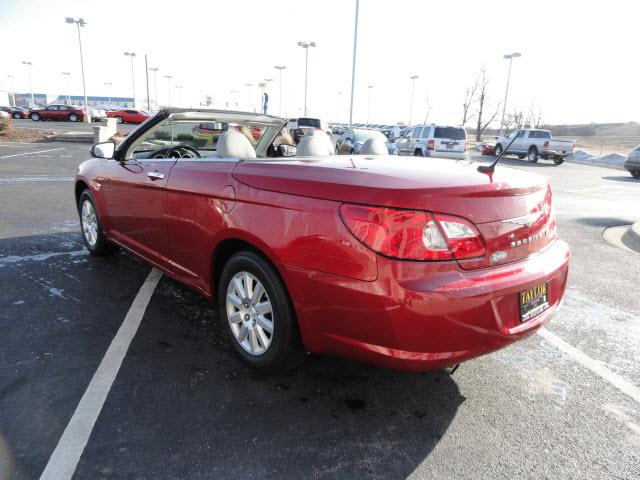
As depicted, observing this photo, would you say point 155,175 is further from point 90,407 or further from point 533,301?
point 533,301

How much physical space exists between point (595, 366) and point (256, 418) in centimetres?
233

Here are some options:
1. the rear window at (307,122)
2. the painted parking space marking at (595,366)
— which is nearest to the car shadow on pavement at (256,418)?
the painted parking space marking at (595,366)

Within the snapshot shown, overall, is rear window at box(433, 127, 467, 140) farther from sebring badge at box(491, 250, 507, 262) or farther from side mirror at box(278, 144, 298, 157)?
sebring badge at box(491, 250, 507, 262)

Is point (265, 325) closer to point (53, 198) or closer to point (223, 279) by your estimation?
point (223, 279)

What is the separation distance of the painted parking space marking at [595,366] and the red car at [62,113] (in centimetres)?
5447

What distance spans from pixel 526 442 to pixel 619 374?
1.18 metres

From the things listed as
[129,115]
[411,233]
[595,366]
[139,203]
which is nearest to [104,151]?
[139,203]

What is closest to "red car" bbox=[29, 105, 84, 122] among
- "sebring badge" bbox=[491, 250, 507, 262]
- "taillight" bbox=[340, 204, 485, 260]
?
"taillight" bbox=[340, 204, 485, 260]

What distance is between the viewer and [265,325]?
113 inches

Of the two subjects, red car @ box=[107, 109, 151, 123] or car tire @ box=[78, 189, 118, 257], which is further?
red car @ box=[107, 109, 151, 123]

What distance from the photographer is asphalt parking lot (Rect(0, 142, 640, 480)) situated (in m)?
2.25

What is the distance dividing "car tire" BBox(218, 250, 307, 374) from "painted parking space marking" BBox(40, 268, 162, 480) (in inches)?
30.0

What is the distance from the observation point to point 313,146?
3.74 meters

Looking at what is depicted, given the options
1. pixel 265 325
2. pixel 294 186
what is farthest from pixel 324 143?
pixel 265 325
